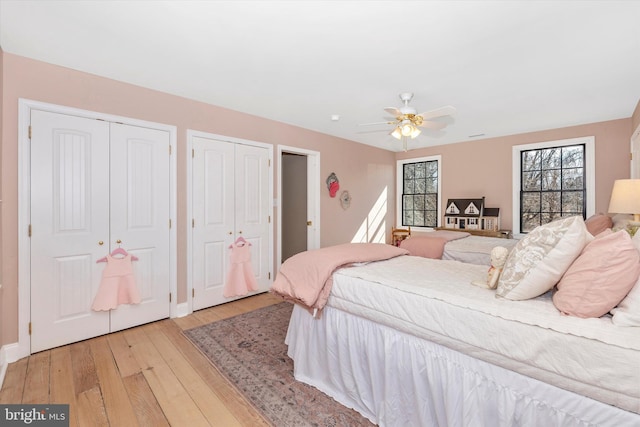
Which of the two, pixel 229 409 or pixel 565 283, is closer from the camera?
pixel 565 283

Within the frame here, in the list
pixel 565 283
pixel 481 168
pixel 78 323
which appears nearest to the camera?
pixel 565 283

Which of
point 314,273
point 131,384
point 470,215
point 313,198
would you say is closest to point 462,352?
point 314,273

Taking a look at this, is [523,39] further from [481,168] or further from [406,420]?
[481,168]

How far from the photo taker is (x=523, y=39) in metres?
2.16

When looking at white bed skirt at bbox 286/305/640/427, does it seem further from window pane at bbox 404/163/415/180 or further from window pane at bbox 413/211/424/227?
window pane at bbox 404/163/415/180

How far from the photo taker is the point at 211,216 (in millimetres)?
3549

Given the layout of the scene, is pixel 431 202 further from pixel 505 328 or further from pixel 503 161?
pixel 505 328

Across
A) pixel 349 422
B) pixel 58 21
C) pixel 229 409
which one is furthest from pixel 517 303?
pixel 58 21

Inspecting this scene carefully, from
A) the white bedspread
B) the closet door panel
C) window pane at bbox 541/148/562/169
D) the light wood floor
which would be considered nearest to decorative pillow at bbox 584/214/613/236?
window pane at bbox 541/148/562/169

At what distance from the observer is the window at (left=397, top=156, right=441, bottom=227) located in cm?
604

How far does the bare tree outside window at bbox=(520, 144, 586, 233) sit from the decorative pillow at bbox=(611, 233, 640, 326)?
4360 millimetres

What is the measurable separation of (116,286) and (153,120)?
5.70 feet

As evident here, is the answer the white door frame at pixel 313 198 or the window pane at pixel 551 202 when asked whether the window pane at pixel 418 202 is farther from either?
the white door frame at pixel 313 198

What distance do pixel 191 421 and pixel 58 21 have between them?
9.06 ft
